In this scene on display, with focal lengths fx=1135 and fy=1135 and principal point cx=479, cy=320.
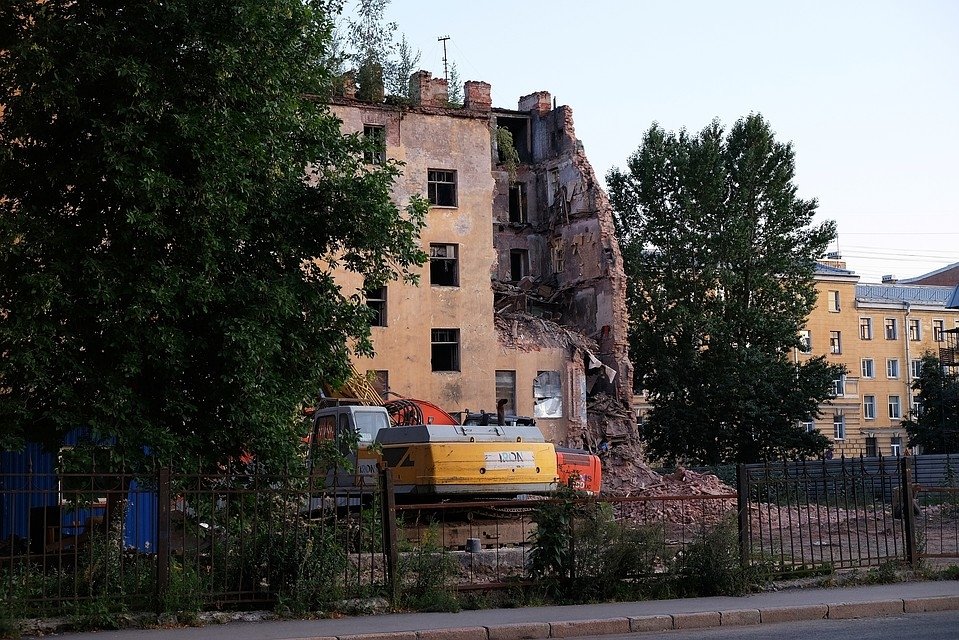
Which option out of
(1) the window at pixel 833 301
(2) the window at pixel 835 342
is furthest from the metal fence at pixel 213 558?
(1) the window at pixel 833 301

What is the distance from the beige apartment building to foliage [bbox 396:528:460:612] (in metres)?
64.8

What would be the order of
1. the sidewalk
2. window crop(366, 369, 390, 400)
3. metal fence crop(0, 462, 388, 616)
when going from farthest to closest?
window crop(366, 369, 390, 400) < metal fence crop(0, 462, 388, 616) < the sidewalk

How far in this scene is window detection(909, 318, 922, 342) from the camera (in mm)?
81812

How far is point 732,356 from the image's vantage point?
167ft

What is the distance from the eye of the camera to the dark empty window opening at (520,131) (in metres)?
47.6

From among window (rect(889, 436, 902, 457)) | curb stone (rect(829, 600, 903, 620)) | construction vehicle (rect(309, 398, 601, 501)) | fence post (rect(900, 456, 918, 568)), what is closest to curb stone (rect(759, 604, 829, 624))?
curb stone (rect(829, 600, 903, 620))

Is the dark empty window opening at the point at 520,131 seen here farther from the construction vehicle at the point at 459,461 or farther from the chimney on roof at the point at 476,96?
the construction vehicle at the point at 459,461

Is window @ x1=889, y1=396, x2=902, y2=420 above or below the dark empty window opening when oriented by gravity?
below

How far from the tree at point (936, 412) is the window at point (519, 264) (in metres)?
19.7

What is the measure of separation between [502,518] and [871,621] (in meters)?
8.79

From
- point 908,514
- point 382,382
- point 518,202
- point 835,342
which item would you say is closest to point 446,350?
point 382,382

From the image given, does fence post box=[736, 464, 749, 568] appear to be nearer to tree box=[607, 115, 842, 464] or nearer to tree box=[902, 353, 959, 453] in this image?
tree box=[607, 115, 842, 464]

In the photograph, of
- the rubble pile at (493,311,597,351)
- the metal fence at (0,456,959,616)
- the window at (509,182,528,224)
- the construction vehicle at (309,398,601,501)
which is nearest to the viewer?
the metal fence at (0,456,959,616)

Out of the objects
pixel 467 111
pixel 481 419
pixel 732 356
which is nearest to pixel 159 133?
pixel 481 419
